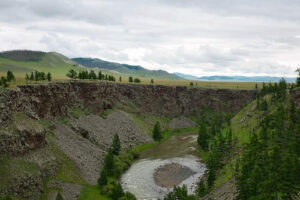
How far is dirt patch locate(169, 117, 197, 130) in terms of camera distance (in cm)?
16690

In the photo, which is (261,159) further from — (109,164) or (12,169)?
(12,169)

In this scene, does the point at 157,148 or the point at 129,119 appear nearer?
the point at 157,148

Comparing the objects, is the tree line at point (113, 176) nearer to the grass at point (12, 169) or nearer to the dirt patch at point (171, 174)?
the dirt patch at point (171, 174)

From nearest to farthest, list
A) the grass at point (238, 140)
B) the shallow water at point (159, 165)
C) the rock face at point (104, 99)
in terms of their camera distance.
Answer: the grass at point (238, 140)
the shallow water at point (159, 165)
the rock face at point (104, 99)

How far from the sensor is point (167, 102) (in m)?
182

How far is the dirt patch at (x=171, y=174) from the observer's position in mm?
85625

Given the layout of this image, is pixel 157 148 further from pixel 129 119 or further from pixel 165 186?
pixel 165 186

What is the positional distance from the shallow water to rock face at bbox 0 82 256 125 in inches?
1359

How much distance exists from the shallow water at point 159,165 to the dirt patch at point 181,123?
60.9ft

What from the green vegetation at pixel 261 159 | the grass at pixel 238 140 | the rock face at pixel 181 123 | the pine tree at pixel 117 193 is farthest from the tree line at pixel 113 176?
the rock face at pixel 181 123

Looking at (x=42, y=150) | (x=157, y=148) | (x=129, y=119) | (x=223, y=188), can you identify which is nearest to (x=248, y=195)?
(x=223, y=188)

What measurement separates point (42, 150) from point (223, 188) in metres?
52.4

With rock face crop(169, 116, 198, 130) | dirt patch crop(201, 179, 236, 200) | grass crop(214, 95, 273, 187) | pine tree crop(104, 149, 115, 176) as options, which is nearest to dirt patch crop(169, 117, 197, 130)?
rock face crop(169, 116, 198, 130)

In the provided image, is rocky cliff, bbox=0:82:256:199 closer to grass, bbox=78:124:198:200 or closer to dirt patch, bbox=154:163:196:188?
grass, bbox=78:124:198:200
